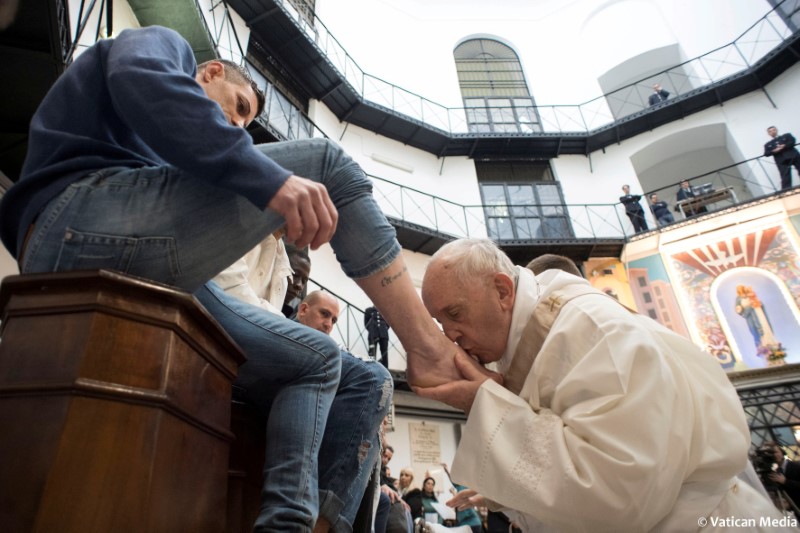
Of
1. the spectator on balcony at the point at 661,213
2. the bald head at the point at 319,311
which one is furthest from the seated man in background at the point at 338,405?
the spectator on balcony at the point at 661,213

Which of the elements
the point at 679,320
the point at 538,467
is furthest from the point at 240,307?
the point at 679,320

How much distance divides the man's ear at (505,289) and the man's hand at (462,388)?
0.91ft

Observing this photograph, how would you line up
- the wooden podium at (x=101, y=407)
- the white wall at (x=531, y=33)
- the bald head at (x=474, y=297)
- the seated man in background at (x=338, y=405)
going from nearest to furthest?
the wooden podium at (x=101, y=407) < the seated man in background at (x=338, y=405) < the bald head at (x=474, y=297) < the white wall at (x=531, y=33)

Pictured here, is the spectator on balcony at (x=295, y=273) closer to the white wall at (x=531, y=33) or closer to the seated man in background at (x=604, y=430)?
the seated man in background at (x=604, y=430)

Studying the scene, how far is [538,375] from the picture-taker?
52.7 inches

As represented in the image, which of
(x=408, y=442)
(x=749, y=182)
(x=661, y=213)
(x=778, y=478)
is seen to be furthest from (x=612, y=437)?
(x=749, y=182)

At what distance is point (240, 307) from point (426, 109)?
1314 cm

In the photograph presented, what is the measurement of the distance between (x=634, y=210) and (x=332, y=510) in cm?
1195

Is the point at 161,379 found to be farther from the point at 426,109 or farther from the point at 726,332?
the point at 426,109

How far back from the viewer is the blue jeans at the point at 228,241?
2.87 feet

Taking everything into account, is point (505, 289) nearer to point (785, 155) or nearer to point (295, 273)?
point (295, 273)

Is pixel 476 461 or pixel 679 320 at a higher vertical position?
pixel 679 320

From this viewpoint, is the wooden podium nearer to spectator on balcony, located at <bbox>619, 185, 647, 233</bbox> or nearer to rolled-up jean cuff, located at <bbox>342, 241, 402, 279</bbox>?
rolled-up jean cuff, located at <bbox>342, 241, 402, 279</bbox>

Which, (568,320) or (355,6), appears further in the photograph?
(355,6)
